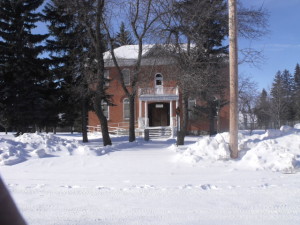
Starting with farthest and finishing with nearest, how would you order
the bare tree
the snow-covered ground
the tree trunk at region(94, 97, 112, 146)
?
1. the tree trunk at region(94, 97, 112, 146)
2. the bare tree
3. the snow-covered ground

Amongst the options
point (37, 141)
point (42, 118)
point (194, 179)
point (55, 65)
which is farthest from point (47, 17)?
point (194, 179)

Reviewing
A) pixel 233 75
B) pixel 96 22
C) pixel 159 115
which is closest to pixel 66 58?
pixel 96 22

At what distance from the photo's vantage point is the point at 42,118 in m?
24.2

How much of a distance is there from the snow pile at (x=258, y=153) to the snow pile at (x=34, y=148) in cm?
403

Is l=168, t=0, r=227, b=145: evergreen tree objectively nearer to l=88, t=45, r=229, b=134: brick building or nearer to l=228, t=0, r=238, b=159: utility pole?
l=228, t=0, r=238, b=159: utility pole

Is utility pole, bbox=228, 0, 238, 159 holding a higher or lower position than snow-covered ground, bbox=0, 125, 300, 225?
higher

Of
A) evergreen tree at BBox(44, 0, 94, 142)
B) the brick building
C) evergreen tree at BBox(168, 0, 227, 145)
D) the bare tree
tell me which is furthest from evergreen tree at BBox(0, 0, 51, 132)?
evergreen tree at BBox(168, 0, 227, 145)

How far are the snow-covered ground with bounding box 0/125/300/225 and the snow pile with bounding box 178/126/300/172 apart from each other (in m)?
0.03

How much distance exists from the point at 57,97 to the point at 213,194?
20342 mm

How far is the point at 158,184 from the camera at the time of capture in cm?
727

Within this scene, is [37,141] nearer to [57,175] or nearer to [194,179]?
[57,175]

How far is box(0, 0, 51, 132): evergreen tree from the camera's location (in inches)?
941

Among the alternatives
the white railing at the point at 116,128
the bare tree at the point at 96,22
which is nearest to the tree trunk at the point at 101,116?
the bare tree at the point at 96,22

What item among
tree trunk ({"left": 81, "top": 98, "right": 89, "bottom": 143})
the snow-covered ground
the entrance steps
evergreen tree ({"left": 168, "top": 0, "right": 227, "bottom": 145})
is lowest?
the snow-covered ground
